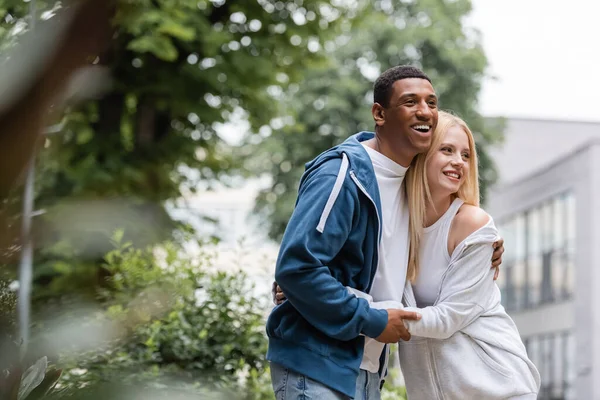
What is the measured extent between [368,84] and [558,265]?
8.38 meters

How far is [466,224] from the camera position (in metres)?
3.37

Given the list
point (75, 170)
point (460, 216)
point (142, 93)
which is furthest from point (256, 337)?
point (142, 93)

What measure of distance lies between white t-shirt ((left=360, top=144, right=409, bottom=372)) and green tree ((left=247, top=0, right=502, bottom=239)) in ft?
69.5

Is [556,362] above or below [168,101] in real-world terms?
below

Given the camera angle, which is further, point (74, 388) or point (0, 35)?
point (0, 35)

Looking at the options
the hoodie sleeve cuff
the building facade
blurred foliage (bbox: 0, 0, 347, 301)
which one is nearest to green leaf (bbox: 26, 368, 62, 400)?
the hoodie sleeve cuff

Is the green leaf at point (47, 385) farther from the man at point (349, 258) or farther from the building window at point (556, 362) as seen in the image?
the building window at point (556, 362)

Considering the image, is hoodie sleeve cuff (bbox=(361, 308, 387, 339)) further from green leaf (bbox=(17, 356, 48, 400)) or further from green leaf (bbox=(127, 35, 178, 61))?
green leaf (bbox=(127, 35, 178, 61))

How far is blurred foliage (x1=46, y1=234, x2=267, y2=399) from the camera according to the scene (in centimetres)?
607

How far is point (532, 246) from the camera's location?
33062 mm

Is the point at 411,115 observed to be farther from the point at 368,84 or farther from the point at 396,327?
the point at 368,84

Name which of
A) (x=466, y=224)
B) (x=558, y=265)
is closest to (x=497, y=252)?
(x=466, y=224)

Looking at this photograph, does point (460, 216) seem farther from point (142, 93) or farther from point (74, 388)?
point (142, 93)

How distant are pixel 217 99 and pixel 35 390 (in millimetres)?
10861
